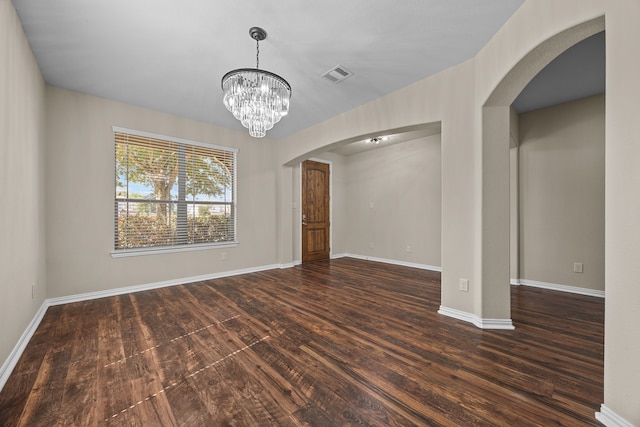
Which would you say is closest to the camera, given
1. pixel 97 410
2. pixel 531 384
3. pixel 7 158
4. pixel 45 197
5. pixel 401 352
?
pixel 97 410

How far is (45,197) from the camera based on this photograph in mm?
3076

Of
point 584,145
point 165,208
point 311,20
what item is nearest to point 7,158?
point 165,208

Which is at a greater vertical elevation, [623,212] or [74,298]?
[623,212]

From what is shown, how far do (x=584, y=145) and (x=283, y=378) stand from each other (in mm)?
4761

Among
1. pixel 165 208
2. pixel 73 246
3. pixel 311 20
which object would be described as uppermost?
pixel 311 20

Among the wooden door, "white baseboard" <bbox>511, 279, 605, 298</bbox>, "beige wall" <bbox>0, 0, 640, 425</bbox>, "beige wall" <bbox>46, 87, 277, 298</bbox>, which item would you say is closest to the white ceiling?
"beige wall" <bbox>0, 0, 640, 425</bbox>

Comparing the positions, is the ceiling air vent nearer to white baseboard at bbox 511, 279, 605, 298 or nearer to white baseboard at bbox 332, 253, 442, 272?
white baseboard at bbox 332, 253, 442, 272

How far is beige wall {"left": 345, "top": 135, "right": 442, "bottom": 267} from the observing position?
518 cm

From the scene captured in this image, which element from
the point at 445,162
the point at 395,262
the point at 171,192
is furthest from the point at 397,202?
the point at 171,192

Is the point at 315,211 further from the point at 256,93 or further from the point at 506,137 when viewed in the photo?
the point at 506,137

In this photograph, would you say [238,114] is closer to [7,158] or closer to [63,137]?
[7,158]

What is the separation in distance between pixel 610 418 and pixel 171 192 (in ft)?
16.0

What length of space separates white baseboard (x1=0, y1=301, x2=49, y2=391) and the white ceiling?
2605mm

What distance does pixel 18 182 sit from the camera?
7.04ft
